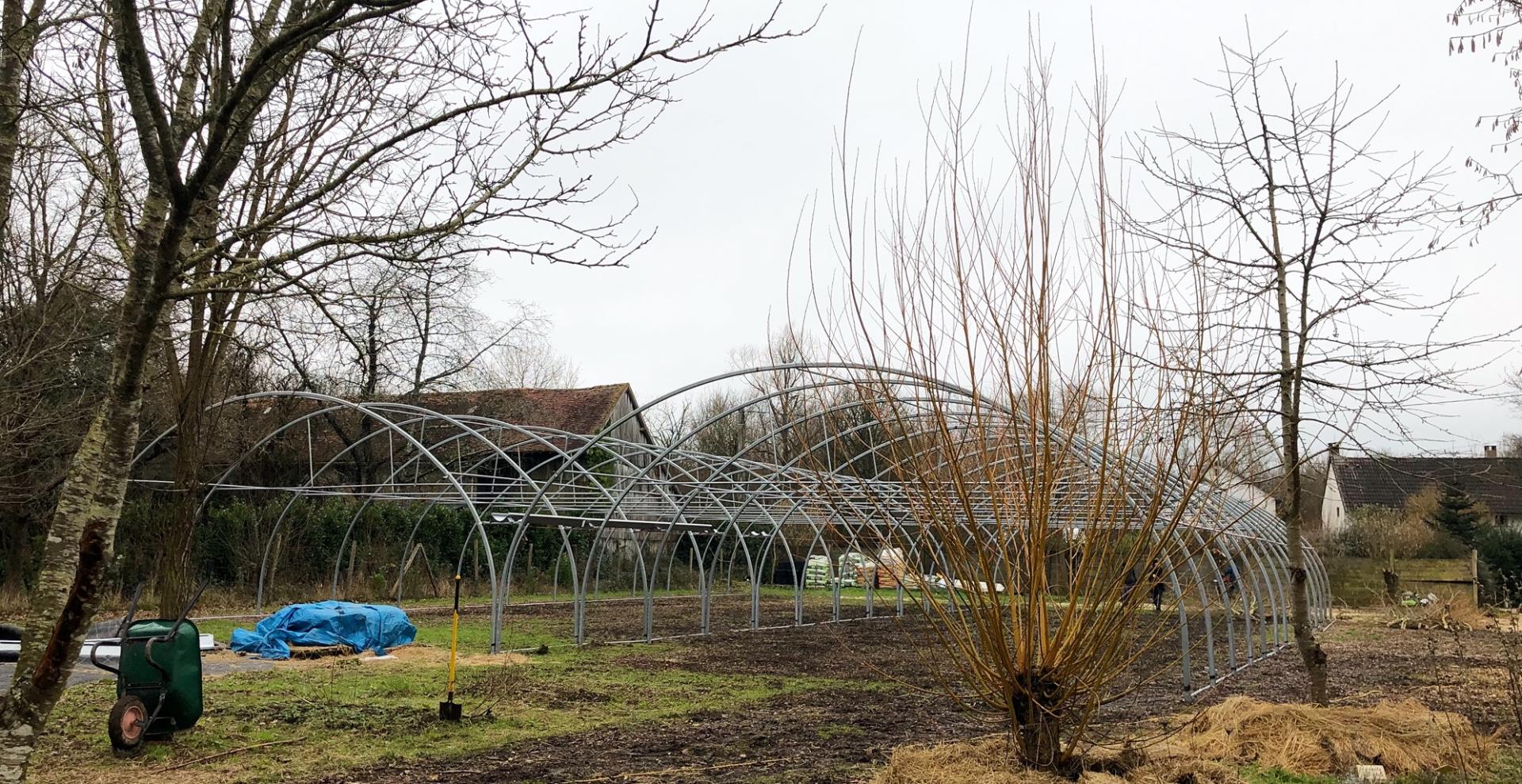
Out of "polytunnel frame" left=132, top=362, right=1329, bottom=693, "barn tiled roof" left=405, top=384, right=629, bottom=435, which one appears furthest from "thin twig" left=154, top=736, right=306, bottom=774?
"barn tiled roof" left=405, top=384, right=629, bottom=435

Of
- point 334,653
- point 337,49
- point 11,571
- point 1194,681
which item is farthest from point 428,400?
point 337,49

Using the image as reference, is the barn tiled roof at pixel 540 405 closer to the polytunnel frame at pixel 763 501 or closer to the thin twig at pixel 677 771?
the polytunnel frame at pixel 763 501

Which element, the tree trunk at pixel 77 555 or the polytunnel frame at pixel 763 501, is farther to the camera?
the polytunnel frame at pixel 763 501

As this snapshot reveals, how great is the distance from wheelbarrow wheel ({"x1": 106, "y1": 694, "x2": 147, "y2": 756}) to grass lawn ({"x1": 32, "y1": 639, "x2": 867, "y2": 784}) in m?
0.08

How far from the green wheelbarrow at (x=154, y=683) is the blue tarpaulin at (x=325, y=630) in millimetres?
6587

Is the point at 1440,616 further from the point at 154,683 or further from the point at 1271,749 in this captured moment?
the point at 154,683

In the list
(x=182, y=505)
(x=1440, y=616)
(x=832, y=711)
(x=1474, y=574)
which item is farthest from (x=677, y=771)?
(x=1474, y=574)

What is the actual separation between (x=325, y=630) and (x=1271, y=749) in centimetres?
1136

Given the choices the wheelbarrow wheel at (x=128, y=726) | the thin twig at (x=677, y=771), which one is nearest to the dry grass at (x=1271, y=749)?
the thin twig at (x=677, y=771)

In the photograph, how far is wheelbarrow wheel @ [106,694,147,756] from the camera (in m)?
6.96

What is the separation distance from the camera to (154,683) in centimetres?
732

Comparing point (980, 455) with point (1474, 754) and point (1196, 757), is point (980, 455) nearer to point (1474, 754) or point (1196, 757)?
point (1196, 757)

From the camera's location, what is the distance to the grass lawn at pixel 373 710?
7.04m

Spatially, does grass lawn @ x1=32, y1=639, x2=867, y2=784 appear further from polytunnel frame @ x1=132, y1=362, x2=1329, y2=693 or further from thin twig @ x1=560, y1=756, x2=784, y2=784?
polytunnel frame @ x1=132, y1=362, x2=1329, y2=693
